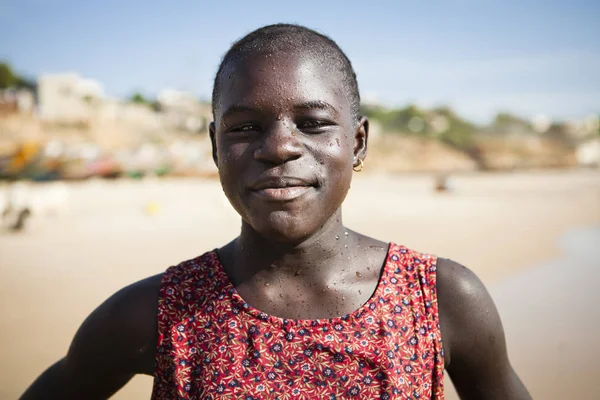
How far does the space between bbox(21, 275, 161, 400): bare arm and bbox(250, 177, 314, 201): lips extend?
1.48ft

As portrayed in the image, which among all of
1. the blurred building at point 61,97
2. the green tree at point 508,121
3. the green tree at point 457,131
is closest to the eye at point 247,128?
the blurred building at point 61,97

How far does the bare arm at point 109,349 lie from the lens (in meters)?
1.42

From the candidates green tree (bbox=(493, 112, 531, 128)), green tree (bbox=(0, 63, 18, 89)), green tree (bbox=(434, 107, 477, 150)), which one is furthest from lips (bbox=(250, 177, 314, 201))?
green tree (bbox=(493, 112, 531, 128))

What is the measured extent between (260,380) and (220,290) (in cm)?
30

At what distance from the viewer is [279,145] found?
1.30 metres

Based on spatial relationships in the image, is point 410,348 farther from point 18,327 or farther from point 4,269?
point 4,269

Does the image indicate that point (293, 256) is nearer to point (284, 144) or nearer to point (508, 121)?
point (284, 144)

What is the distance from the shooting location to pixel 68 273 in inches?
296

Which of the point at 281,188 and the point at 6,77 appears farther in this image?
the point at 6,77

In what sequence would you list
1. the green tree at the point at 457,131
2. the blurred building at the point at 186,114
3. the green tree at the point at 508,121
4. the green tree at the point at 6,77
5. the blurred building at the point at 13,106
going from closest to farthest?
the blurred building at the point at 13,106 → the blurred building at the point at 186,114 → the green tree at the point at 6,77 → the green tree at the point at 457,131 → the green tree at the point at 508,121

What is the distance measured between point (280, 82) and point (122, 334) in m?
0.85

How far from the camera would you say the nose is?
1.30 metres

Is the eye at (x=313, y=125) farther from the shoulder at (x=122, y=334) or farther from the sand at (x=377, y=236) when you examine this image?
the sand at (x=377, y=236)

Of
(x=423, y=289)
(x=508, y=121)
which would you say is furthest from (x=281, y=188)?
(x=508, y=121)
